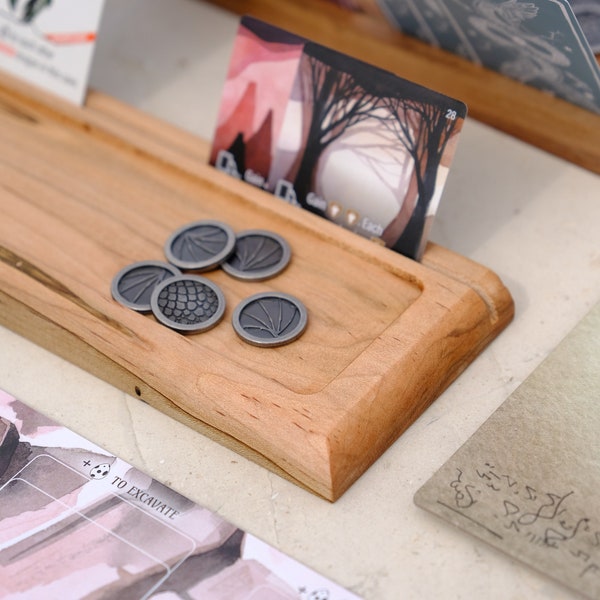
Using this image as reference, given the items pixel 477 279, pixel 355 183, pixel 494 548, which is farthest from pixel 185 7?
pixel 494 548

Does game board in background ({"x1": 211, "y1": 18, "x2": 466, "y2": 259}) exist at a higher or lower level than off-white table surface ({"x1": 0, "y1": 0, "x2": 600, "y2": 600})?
higher

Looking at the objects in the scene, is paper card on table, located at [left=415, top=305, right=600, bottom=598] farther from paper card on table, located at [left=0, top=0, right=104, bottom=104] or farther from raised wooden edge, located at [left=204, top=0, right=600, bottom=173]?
paper card on table, located at [left=0, top=0, right=104, bottom=104]

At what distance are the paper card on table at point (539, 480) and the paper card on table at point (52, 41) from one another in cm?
63

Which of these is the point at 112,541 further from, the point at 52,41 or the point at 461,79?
the point at 461,79

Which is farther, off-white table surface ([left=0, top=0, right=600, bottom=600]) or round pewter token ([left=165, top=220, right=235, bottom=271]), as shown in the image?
round pewter token ([left=165, top=220, right=235, bottom=271])

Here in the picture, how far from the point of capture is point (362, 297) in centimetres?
99

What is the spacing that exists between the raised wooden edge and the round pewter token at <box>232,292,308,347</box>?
0.45 metres

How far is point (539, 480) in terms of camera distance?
2.78 ft

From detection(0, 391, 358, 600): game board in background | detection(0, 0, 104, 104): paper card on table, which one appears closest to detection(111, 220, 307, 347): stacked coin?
detection(0, 391, 358, 600): game board in background

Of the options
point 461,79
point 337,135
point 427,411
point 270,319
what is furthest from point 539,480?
point 461,79

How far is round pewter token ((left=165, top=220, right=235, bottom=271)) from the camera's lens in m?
1.01

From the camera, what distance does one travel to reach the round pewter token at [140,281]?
3.15 ft

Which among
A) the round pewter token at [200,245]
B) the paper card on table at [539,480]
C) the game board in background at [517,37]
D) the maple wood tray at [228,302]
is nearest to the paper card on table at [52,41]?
the maple wood tray at [228,302]

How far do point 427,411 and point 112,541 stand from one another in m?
0.31
